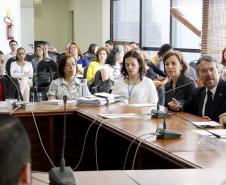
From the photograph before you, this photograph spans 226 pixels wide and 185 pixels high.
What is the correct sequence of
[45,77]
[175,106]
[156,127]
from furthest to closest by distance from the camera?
[45,77] < [175,106] < [156,127]

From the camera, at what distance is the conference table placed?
2250mm

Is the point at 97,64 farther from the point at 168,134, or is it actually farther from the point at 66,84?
the point at 168,134

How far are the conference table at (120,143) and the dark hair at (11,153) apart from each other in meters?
0.96

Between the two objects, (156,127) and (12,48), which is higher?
(12,48)

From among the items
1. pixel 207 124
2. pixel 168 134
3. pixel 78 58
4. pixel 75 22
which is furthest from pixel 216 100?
pixel 75 22

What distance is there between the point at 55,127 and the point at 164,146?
1794mm

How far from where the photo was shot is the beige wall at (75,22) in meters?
12.2

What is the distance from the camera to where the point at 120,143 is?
3943 millimetres

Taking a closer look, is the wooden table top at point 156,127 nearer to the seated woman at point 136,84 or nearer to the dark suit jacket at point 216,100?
the dark suit jacket at point 216,100

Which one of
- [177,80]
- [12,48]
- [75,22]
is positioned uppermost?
[75,22]

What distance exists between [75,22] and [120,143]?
10173mm

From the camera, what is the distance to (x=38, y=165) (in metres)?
4.09

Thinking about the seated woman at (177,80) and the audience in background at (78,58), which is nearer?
the seated woman at (177,80)

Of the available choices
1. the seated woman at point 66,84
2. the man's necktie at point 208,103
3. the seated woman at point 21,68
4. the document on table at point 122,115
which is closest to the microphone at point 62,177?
the document on table at point 122,115
